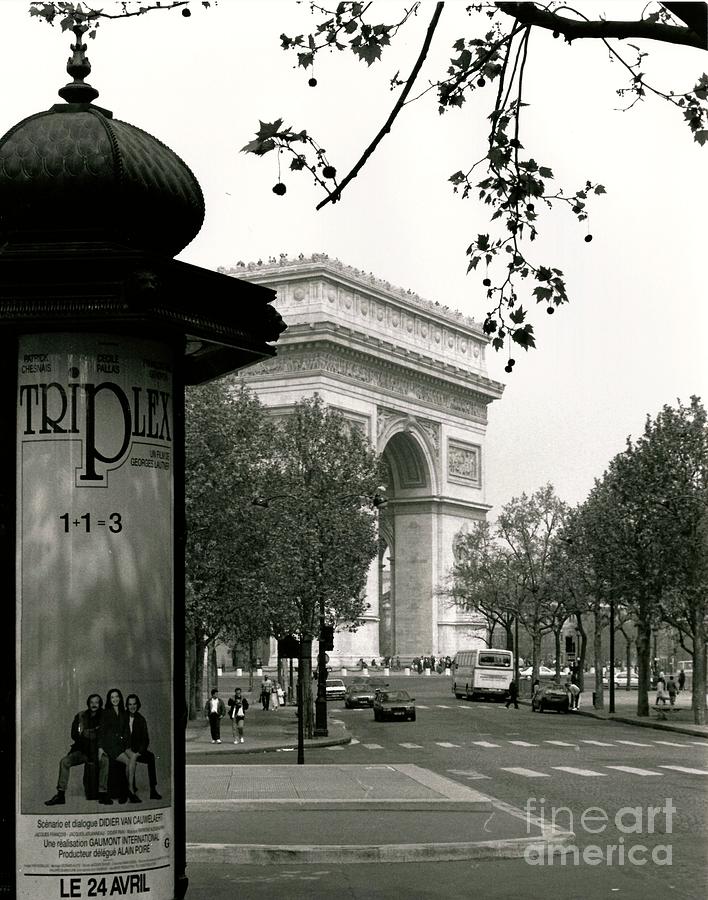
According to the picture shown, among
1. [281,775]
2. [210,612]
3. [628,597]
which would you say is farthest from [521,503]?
[281,775]

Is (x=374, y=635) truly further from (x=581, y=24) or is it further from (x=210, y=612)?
(x=581, y=24)

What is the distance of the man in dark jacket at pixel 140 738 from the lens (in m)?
9.09

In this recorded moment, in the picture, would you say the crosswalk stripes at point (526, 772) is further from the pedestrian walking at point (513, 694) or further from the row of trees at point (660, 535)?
the pedestrian walking at point (513, 694)

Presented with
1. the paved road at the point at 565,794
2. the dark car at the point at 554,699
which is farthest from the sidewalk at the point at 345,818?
the dark car at the point at 554,699

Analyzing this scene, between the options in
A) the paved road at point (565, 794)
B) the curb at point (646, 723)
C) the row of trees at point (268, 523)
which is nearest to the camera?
the paved road at point (565, 794)

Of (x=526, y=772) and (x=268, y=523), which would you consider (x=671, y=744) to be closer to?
(x=526, y=772)

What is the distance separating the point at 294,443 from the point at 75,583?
135ft

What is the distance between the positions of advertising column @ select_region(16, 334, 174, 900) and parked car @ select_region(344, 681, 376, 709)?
59.7m

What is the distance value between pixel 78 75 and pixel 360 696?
60459 mm

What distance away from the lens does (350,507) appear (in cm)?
4975

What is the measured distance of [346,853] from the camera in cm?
1566

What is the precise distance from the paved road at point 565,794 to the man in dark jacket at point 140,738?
4.30 metres

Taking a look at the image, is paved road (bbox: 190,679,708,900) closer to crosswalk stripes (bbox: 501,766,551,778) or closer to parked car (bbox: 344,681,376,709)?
crosswalk stripes (bbox: 501,766,551,778)

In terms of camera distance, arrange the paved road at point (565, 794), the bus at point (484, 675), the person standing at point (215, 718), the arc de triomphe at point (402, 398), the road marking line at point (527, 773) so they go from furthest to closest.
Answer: the arc de triomphe at point (402, 398) < the bus at point (484, 675) < the person standing at point (215, 718) < the road marking line at point (527, 773) < the paved road at point (565, 794)
